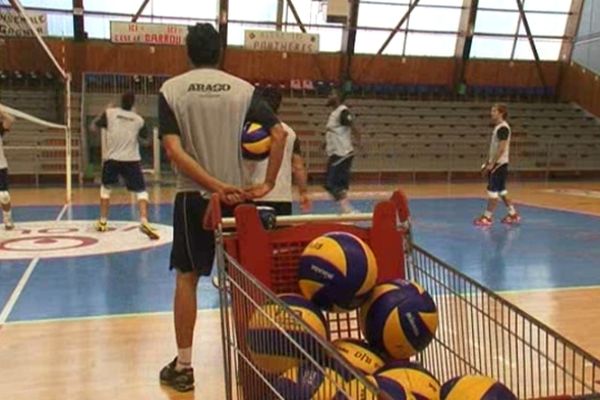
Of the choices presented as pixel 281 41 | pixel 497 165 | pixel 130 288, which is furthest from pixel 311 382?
pixel 281 41

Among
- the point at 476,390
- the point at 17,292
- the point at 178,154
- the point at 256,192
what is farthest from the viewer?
the point at 17,292

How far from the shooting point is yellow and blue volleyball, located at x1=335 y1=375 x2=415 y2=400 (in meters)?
1.65

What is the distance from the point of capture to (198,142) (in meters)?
3.44

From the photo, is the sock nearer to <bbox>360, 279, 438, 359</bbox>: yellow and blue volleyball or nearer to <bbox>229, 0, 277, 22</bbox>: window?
<bbox>360, 279, 438, 359</bbox>: yellow and blue volleyball

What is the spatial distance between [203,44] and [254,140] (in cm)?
57

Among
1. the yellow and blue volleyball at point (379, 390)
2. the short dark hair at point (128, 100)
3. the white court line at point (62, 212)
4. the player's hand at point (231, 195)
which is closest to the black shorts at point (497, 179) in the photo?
the short dark hair at point (128, 100)

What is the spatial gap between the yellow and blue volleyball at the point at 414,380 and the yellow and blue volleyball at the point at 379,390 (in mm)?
17

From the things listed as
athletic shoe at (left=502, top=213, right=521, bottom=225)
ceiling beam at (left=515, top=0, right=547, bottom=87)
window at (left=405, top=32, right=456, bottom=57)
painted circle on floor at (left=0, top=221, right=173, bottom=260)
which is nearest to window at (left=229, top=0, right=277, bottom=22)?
window at (left=405, top=32, right=456, bottom=57)

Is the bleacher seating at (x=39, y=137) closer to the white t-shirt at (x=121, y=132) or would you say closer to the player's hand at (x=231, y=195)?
the white t-shirt at (x=121, y=132)

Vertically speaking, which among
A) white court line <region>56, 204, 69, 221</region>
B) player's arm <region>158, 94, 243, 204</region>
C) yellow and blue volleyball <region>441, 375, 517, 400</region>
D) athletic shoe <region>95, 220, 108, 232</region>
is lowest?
white court line <region>56, 204, 69, 221</region>

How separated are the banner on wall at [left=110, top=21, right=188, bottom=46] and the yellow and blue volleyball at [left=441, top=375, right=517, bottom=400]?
17.5 meters

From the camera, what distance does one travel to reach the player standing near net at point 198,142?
10.9 feet

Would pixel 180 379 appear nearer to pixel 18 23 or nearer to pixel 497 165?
pixel 497 165

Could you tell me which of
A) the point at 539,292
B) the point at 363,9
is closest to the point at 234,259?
the point at 539,292
